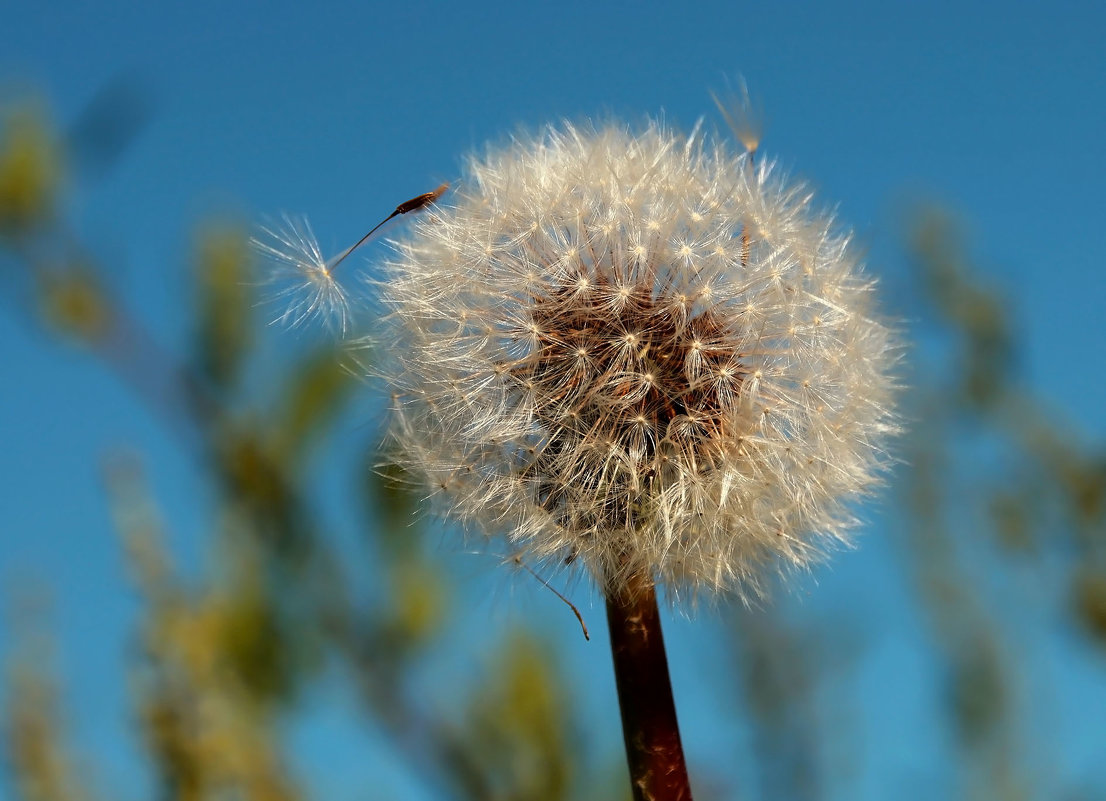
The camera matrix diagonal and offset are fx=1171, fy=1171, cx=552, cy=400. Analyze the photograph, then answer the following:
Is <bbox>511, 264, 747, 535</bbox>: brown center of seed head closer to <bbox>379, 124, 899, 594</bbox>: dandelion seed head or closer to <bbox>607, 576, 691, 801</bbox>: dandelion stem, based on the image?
<bbox>379, 124, 899, 594</bbox>: dandelion seed head

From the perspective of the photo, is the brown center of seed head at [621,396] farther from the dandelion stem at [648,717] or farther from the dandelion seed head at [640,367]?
the dandelion stem at [648,717]

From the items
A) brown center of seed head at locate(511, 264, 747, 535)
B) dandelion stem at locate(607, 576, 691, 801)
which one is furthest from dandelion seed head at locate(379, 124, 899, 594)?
dandelion stem at locate(607, 576, 691, 801)

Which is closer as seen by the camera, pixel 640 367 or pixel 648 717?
pixel 648 717

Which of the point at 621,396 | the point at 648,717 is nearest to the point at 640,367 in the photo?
the point at 621,396

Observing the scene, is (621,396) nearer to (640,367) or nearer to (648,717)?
(640,367)

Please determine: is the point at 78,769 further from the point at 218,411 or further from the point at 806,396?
the point at 806,396

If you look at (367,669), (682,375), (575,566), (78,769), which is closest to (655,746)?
(575,566)
